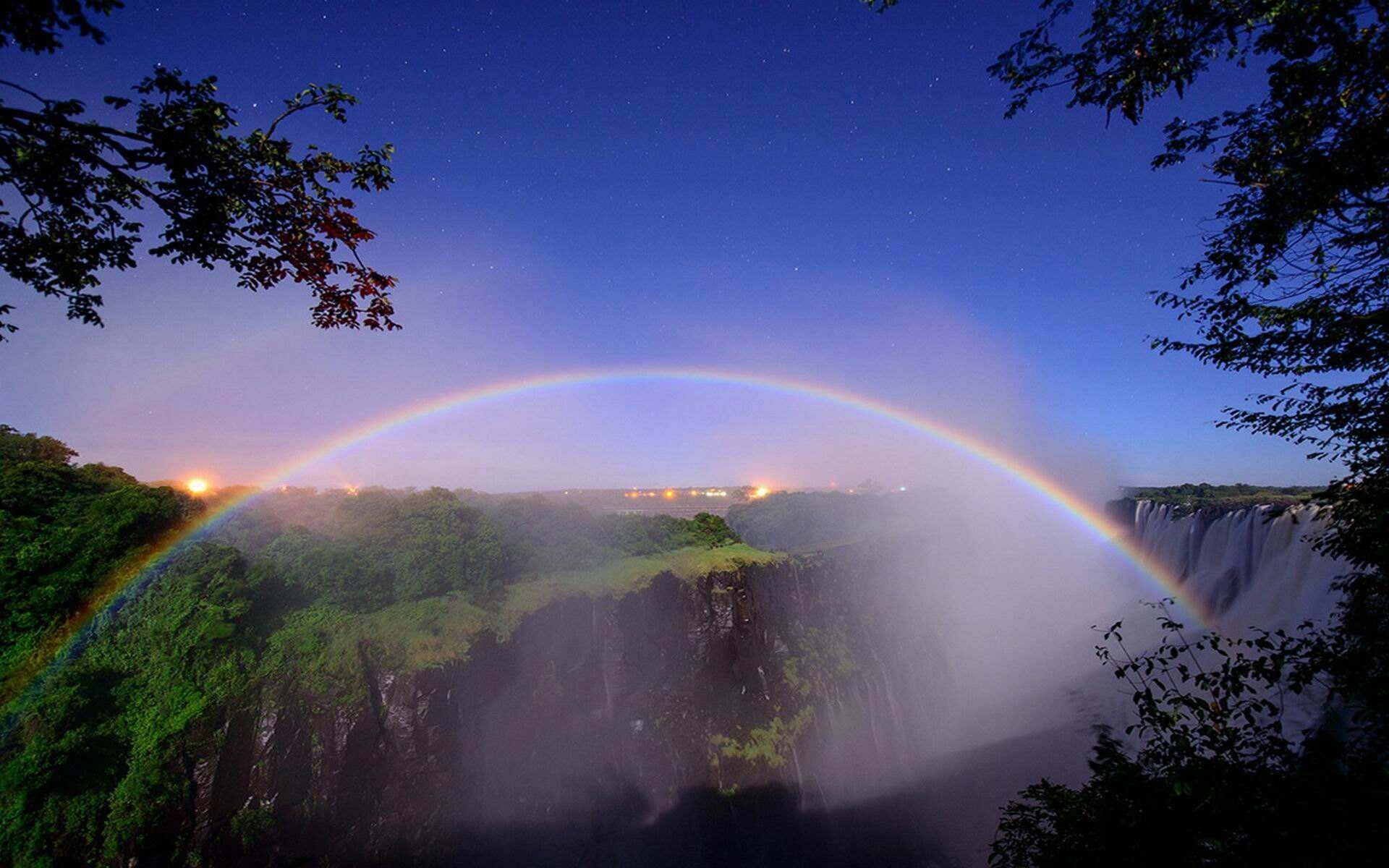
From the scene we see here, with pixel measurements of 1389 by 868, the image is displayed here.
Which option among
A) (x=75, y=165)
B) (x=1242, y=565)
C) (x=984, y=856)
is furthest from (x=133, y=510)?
(x=1242, y=565)

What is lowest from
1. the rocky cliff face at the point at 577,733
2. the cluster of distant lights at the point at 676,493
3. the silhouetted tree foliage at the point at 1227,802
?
the rocky cliff face at the point at 577,733

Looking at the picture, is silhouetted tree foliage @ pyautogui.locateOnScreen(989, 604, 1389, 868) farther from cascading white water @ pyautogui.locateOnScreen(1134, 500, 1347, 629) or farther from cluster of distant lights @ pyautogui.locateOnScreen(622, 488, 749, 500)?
cluster of distant lights @ pyautogui.locateOnScreen(622, 488, 749, 500)

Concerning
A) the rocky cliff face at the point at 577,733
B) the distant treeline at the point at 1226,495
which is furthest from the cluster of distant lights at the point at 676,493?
the rocky cliff face at the point at 577,733

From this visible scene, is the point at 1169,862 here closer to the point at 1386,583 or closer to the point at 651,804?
the point at 1386,583

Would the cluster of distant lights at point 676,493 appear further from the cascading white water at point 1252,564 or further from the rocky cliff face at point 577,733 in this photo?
the rocky cliff face at point 577,733

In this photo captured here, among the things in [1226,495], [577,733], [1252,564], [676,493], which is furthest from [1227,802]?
[676,493]

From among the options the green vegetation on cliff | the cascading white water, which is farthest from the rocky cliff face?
the cascading white water
